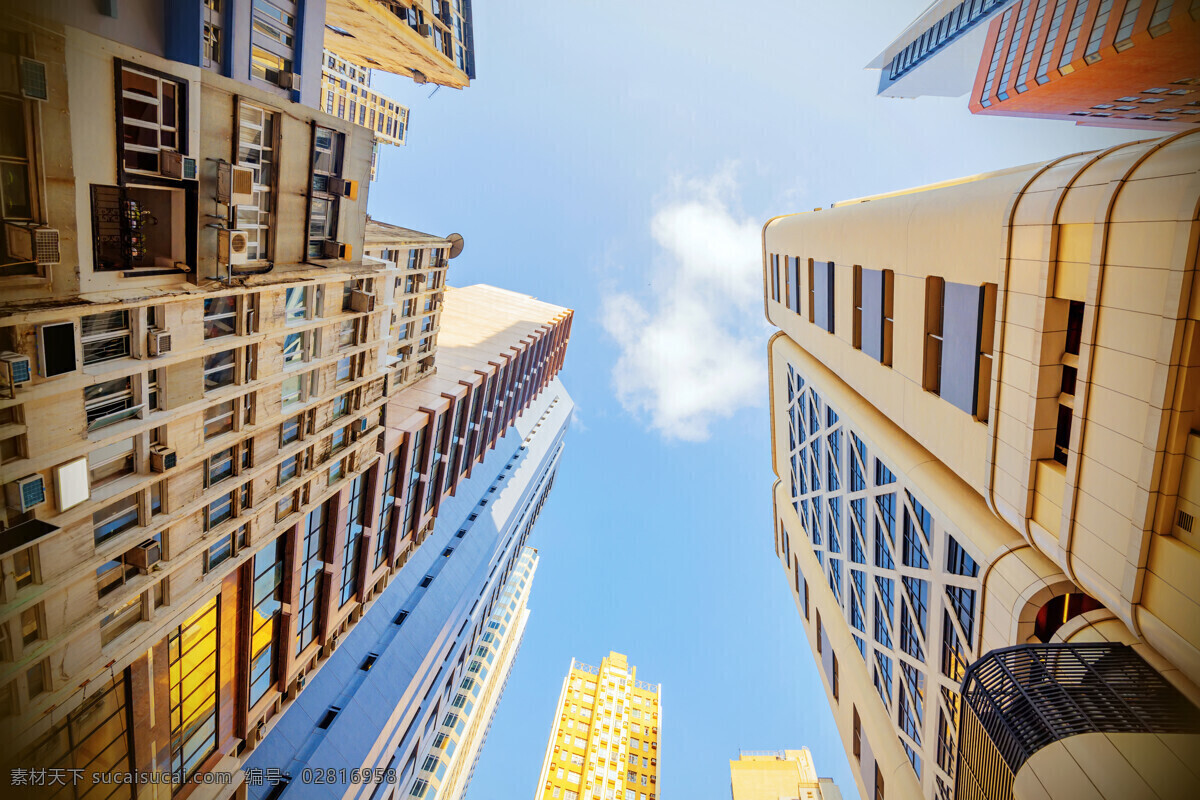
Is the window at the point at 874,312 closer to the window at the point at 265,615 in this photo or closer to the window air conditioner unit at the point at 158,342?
the window air conditioner unit at the point at 158,342

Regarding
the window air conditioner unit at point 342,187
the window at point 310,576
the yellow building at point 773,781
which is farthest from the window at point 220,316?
the yellow building at point 773,781

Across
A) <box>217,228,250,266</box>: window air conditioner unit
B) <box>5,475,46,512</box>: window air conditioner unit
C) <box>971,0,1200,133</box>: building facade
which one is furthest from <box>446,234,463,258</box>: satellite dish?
<box>971,0,1200,133</box>: building facade

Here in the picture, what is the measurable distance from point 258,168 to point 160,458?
998cm

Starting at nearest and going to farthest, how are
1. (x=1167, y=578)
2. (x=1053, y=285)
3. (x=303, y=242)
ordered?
(x=1167, y=578)
(x=1053, y=285)
(x=303, y=242)

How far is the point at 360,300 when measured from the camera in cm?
2317

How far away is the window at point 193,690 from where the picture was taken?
17.6 m

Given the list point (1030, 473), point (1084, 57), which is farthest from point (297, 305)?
point (1084, 57)

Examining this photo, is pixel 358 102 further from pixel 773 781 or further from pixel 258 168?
pixel 773 781

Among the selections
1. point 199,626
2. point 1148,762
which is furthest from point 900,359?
point 199,626

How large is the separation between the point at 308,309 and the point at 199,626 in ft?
42.6

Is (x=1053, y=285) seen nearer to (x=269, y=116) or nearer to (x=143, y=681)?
(x=269, y=116)

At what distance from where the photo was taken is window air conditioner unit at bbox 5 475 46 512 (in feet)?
35.8

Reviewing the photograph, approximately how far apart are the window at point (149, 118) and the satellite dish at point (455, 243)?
25.4 metres

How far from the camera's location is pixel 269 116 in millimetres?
16391
